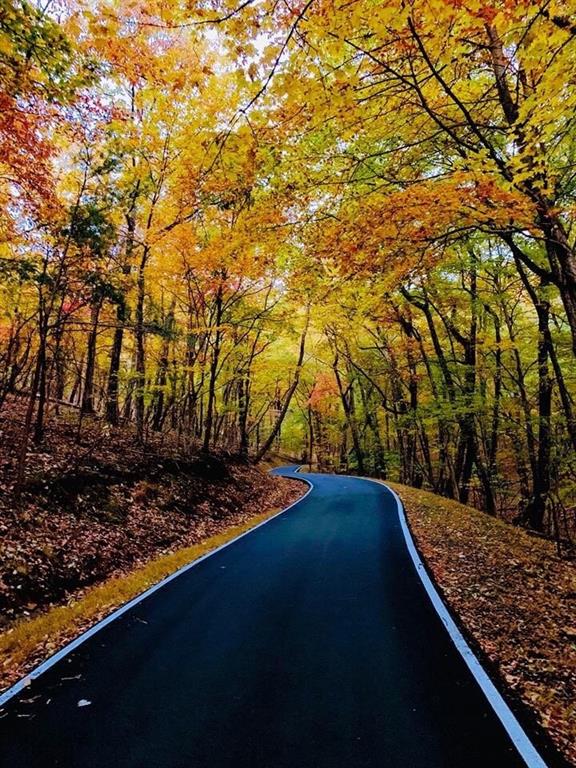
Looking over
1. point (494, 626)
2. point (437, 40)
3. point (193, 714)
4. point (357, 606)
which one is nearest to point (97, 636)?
point (193, 714)

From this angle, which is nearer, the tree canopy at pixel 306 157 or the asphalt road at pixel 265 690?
the asphalt road at pixel 265 690

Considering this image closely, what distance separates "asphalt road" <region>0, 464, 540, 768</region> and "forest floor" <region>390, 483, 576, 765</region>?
20.4 inches

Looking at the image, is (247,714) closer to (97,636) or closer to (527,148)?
(97,636)

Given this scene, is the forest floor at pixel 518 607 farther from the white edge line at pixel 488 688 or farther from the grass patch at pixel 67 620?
the grass patch at pixel 67 620

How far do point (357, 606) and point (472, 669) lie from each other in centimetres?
209

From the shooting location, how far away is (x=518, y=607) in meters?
6.61

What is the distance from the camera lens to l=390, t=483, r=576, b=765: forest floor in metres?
4.31

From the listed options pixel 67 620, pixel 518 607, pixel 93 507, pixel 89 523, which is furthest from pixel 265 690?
pixel 93 507

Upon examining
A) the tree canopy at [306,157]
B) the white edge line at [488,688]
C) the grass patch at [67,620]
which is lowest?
the grass patch at [67,620]

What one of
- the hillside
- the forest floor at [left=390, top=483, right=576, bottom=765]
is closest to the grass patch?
the hillside

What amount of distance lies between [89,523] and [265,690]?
7.00 meters

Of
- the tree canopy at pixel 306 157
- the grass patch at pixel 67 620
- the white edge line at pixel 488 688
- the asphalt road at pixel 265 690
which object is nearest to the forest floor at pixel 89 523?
the grass patch at pixel 67 620

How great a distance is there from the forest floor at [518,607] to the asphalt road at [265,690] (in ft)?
1.70

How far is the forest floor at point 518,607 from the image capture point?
14.1 feet
